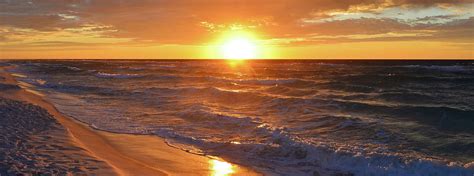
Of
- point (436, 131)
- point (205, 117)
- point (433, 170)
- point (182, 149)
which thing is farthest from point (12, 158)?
point (436, 131)

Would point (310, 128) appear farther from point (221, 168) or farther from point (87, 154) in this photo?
point (87, 154)

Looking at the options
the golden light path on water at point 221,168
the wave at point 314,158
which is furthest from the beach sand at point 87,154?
the wave at point 314,158

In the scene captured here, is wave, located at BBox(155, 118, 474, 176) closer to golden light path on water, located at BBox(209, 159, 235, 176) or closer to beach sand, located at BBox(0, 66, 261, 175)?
golden light path on water, located at BBox(209, 159, 235, 176)

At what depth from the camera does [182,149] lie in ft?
40.7

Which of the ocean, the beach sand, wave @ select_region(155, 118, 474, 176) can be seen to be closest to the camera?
the beach sand

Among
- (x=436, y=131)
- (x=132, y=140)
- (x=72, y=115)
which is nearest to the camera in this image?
(x=132, y=140)

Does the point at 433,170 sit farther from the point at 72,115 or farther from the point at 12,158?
the point at 72,115

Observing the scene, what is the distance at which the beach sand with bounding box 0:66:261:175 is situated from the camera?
8.89 metres

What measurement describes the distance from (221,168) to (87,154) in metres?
2.96

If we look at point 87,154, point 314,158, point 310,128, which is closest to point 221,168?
point 314,158

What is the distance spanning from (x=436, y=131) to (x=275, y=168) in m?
6.48

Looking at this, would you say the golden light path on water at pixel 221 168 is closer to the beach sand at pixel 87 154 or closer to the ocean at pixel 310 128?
the beach sand at pixel 87 154

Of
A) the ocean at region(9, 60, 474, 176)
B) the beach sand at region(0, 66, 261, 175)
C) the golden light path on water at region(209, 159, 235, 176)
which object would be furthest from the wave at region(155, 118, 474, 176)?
the beach sand at region(0, 66, 261, 175)

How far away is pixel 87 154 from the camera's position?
10.5 m
